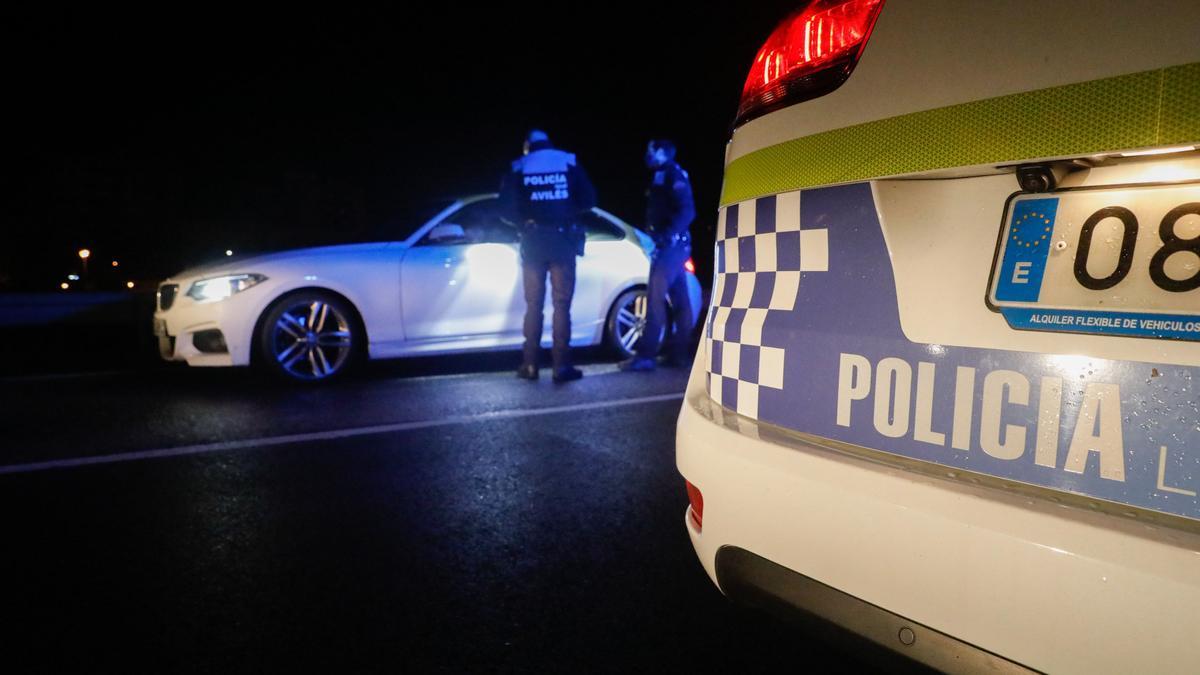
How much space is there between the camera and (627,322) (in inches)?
257

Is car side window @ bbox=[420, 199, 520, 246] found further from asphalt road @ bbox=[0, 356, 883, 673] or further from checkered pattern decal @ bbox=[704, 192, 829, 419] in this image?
checkered pattern decal @ bbox=[704, 192, 829, 419]

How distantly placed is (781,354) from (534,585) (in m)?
1.18

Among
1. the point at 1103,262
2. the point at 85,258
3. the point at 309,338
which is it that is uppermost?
the point at 85,258

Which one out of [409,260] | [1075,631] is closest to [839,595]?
[1075,631]

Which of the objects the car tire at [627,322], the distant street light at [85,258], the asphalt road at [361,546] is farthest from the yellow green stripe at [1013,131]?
the distant street light at [85,258]

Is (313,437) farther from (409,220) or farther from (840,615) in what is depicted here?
(840,615)

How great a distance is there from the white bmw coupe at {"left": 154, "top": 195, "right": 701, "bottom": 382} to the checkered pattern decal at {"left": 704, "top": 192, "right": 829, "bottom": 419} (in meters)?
4.08

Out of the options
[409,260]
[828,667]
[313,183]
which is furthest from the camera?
[313,183]

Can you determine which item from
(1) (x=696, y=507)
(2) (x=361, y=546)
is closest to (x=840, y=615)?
(1) (x=696, y=507)

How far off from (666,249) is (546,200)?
1.07 metres

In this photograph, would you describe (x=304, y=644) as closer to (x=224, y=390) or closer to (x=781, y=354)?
(x=781, y=354)

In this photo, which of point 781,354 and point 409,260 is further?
point 409,260

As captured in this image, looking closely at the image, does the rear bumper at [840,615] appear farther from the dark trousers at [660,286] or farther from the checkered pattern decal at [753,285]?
the dark trousers at [660,286]

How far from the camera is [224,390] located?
5.30 metres
